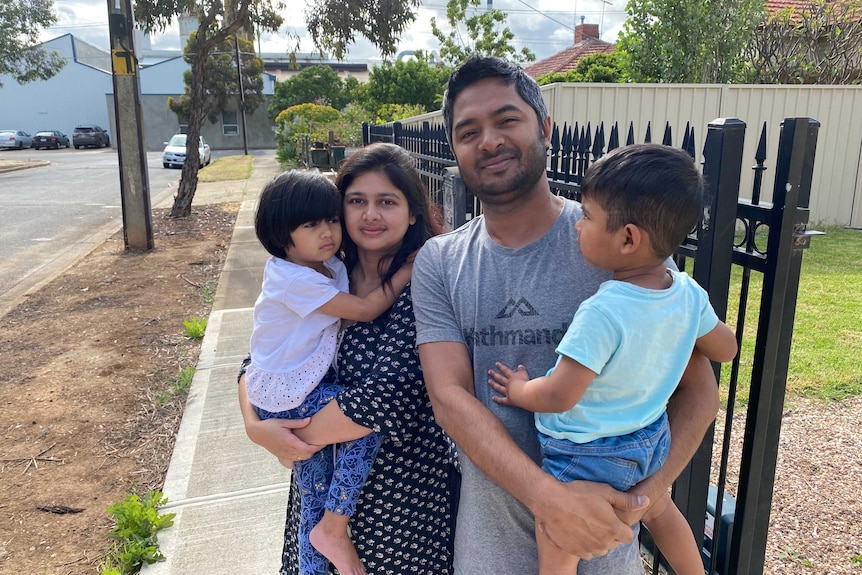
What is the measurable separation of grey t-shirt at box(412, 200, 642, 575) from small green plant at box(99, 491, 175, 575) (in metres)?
1.94

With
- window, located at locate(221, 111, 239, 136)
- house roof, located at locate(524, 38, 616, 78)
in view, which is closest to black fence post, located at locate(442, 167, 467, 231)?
house roof, located at locate(524, 38, 616, 78)

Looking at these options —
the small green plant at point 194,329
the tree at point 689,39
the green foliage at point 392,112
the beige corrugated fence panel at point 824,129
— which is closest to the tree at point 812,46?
the tree at point 689,39

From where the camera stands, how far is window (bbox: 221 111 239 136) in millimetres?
49406

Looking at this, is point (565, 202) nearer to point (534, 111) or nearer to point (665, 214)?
point (534, 111)

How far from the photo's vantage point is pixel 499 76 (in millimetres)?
1706

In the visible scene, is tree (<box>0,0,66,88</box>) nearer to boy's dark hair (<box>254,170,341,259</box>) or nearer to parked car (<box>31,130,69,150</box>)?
parked car (<box>31,130,69,150</box>)

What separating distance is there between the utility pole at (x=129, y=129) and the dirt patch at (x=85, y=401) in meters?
1.24

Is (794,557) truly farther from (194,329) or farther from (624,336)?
(194,329)

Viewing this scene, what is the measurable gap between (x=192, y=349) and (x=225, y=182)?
50.7ft

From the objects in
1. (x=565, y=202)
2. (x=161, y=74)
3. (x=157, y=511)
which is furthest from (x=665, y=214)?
(x=161, y=74)

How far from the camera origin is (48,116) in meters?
53.0

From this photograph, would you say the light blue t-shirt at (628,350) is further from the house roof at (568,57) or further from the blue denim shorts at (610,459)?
the house roof at (568,57)

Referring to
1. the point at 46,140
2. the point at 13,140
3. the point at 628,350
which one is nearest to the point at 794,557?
the point at 628,350

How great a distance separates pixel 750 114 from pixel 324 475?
390 inches
